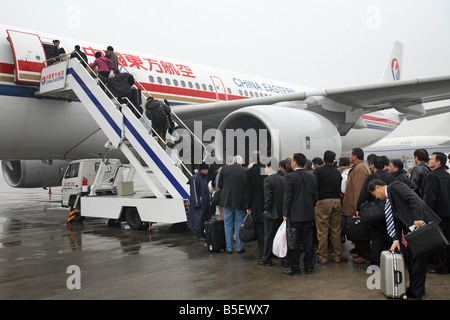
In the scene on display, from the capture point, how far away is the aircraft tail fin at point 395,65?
697 inches

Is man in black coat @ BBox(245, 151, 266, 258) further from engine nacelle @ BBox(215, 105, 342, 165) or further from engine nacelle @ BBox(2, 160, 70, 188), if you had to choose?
engine nacelle @ BBox(2, 160, 70, 188)

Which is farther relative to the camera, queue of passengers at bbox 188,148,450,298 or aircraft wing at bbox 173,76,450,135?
aircraft wing at bbox 173,76,450,135

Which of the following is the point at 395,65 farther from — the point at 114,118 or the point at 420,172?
the point at 114,118

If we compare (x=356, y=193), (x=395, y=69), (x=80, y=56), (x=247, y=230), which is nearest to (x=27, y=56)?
(x=80, y=56)

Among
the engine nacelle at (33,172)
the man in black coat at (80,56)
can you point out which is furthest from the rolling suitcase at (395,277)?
the engine nacelle at (33,172)

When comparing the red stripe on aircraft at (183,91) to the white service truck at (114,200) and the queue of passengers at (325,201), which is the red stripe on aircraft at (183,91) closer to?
the white service truck at (114,200)

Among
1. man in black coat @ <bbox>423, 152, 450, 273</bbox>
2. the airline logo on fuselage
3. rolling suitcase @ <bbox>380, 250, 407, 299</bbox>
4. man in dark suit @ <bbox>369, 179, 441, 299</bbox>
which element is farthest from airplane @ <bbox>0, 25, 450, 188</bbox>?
the airline logo on fuselage

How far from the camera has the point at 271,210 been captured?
5.33 metres

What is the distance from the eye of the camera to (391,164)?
593 centimetres

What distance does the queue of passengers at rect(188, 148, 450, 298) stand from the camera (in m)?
4.83

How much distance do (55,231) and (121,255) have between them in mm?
3023

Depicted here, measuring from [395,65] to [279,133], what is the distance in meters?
12.8

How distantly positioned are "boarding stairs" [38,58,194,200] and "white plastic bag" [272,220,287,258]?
3132mm
